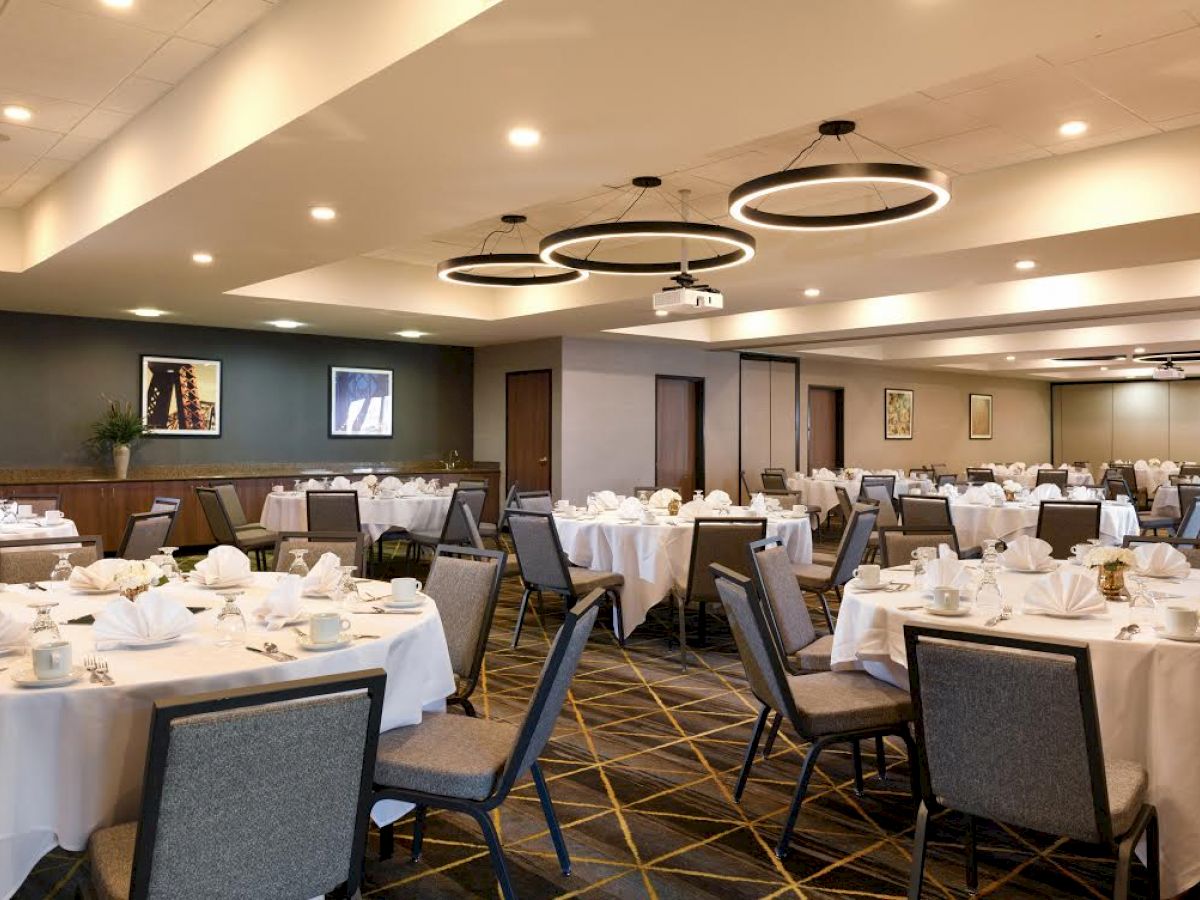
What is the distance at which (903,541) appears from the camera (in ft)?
16.5

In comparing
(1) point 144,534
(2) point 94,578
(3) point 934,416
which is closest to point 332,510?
(1) point 144,534

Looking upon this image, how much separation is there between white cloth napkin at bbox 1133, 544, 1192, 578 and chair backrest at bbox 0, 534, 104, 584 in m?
4.68

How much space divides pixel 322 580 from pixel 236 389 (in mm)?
9685

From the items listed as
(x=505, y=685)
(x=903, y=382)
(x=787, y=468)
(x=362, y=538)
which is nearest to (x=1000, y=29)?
(x=362, y=538)

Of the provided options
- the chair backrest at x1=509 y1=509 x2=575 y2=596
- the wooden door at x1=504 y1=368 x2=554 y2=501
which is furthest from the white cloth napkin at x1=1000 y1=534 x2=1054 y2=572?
the wooden door at x1=504 y1=368 x2=554 y2=501

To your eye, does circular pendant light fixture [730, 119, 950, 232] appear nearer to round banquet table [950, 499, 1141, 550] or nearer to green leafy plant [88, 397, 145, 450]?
round banquet table [950, 499, 1141, 550]

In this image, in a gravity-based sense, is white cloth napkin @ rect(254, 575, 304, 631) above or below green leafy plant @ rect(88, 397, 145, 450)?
below

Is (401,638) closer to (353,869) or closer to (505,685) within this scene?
(353,869)

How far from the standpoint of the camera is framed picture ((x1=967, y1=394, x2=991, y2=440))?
21453 millimetres

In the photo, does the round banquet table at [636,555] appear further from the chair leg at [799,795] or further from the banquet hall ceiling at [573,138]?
the chair leg at [799,795]

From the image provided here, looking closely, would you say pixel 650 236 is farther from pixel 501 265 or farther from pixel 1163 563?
pixel 1163 563

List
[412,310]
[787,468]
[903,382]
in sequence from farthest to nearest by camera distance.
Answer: [903,382], [787,468], [412,310]

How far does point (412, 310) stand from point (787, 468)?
812cm

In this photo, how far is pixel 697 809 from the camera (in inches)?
143
